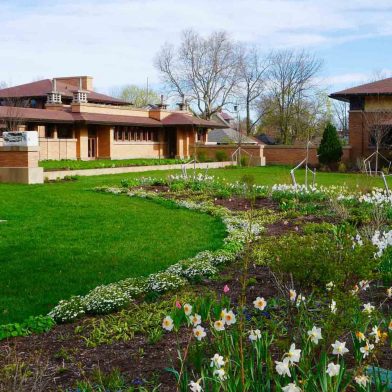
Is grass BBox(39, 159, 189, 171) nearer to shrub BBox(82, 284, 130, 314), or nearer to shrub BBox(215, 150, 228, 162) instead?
shrub BBox(215, 150, 228, 162)

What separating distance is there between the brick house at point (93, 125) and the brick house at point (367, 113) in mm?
13578

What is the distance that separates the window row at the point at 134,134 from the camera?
143ft

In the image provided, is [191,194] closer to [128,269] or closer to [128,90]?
[128,269]

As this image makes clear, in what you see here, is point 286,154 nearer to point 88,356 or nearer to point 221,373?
point 88,356

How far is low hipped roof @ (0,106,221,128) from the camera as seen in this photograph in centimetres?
3462

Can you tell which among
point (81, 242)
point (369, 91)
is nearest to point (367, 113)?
point (369, 91)

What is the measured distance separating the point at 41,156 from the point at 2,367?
107 feet

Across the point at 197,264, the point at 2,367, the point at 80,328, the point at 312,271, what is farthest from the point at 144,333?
the point at 197,264

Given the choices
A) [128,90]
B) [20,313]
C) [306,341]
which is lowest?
[20,313]

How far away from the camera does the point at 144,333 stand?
17.1 ft

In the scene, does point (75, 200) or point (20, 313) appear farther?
point (75, 200)

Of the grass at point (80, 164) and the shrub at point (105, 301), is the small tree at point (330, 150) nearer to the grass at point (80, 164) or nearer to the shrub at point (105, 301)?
the grass at point (80, 164)

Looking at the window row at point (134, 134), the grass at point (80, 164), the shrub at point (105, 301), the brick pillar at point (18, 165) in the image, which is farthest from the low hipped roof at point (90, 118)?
the shrub at point (105, 301)

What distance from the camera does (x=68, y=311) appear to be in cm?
589
